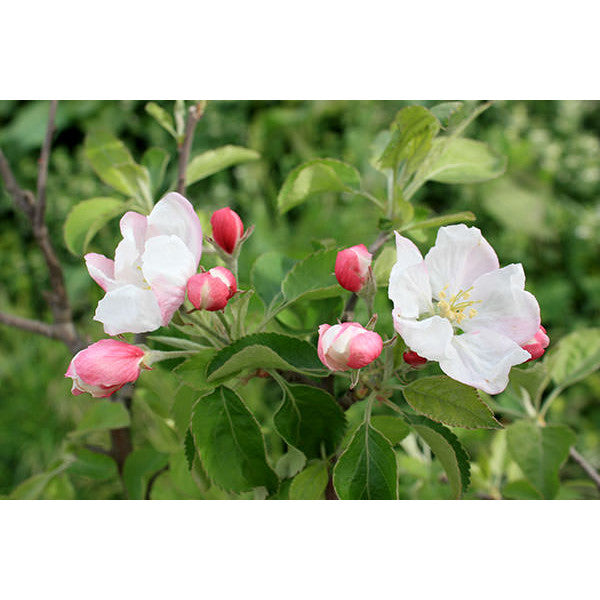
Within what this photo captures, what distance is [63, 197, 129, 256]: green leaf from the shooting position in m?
0.88

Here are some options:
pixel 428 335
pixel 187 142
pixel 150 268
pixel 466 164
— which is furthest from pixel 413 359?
pixel 187 142

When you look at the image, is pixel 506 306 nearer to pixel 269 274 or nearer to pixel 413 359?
pixel 413 359

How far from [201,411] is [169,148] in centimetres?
234

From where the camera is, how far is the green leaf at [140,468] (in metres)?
0.97

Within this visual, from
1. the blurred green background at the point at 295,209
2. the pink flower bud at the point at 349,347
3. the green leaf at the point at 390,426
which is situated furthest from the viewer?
the blurred green background at the point at 295,209

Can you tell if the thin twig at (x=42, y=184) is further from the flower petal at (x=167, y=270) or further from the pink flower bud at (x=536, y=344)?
the pink flower bud at (x=536, y=344)

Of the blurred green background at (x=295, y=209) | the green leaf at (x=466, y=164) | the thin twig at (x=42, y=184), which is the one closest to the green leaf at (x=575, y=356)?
the green leaf at (x=466, y=164)

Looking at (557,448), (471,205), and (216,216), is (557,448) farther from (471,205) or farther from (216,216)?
(471,205)

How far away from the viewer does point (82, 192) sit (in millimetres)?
2861

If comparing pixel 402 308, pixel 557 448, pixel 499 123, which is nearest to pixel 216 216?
pixel 402 308

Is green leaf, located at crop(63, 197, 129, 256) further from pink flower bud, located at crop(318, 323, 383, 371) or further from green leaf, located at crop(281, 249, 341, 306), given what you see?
pink flower bud, located at crop(318, 323, 383, 371)

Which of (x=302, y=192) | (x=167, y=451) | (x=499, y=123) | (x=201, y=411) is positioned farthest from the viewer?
(x=499, y=123)

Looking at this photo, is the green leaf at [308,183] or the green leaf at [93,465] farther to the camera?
the green leaf at [93,465]

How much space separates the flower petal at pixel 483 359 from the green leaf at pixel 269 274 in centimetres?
26
